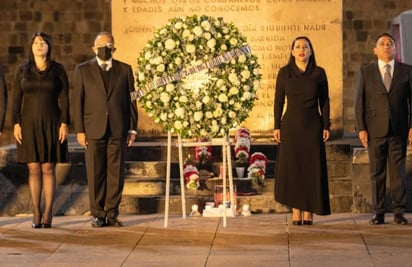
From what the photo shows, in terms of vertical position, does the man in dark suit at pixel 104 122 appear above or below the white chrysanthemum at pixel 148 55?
below

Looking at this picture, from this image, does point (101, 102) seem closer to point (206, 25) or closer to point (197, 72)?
point (197, 72)

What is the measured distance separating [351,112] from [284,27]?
1302 centimetres

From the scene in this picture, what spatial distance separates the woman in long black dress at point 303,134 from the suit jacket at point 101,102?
3.67 feet

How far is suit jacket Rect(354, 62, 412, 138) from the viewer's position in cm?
1210

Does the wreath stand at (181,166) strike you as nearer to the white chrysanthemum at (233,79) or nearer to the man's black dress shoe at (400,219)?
the white chrysanthemum at (233,79)

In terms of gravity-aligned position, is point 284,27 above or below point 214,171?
above

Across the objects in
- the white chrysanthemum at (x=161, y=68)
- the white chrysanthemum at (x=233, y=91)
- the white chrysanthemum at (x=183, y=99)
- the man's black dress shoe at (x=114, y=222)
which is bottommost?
the man's black dress shoe at (x=114, y=222)

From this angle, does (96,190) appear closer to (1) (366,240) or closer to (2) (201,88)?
(2) (201,88)

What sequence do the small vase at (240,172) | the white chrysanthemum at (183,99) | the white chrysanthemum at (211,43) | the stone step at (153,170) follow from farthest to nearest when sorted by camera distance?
1. the stone step at (153,170)
2. the small vase at (240,172)
3. the white chrysanthemum at (183,99)
4. the white chrysanthemum at (211,43)

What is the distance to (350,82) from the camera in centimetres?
2828

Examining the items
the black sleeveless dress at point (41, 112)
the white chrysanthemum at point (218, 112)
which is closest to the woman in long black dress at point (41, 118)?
the black sleeveless dress at point (41, 112)

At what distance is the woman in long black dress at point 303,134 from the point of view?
1191cm

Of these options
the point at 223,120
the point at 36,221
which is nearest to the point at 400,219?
the point at 223,120

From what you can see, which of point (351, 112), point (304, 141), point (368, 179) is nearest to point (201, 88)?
point (304, 141)
